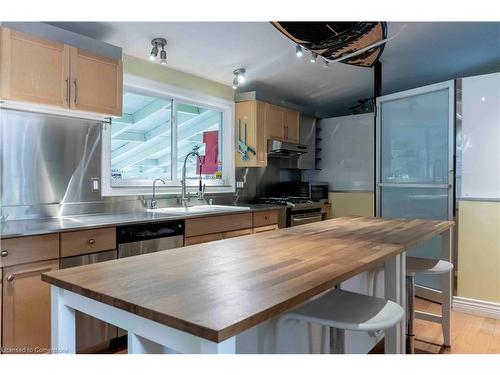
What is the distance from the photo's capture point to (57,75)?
2.37 metres

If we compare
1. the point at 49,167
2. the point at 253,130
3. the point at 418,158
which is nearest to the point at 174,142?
the point at 253,130

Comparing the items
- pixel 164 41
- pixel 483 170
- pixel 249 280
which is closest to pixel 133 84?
pixel 164 41

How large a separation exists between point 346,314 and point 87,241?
1.67m

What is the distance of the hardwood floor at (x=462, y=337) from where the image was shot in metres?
2.40

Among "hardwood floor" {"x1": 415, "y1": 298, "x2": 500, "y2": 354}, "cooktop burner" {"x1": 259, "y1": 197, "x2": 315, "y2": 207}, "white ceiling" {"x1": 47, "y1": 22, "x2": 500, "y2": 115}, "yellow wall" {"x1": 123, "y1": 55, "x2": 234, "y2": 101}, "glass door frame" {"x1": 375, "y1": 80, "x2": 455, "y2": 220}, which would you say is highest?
"white ceiling" {"x1": 47, "y1": 22, "x2": 500, "y2": 115}

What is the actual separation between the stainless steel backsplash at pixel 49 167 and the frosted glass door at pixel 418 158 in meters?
2.76

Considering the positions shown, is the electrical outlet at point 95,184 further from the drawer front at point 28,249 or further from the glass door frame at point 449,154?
the glass door frame at point 449,154

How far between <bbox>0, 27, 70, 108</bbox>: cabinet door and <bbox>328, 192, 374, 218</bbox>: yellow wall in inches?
149

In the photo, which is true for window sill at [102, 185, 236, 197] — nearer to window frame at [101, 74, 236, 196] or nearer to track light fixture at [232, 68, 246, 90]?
window frame at [101, 74, 236, 196]

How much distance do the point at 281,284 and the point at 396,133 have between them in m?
3.30

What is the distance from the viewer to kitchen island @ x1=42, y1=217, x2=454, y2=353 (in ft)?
2.73

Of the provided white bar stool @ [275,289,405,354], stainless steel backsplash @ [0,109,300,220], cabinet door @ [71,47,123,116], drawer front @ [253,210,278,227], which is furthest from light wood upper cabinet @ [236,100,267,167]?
white bar stool @ [275,289,405,354]

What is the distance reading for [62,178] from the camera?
2709 millimetres

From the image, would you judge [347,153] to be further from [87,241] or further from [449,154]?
[87,241]
